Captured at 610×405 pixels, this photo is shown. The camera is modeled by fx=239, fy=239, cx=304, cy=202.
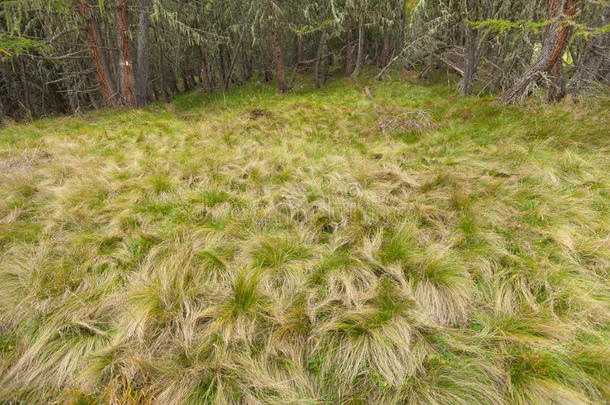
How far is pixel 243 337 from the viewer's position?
1684 mm

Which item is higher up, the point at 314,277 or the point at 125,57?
the point at 125,57

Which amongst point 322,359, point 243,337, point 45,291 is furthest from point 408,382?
point 45,291

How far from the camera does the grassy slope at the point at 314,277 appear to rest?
1509mm

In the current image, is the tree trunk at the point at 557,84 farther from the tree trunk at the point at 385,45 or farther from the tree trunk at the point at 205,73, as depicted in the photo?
the tree trunk at the point at 205,73

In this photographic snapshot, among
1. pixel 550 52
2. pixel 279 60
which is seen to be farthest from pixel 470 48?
pixel 279 60

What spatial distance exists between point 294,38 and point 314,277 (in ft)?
63.5

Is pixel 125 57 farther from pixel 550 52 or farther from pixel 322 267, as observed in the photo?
pixel 550 52

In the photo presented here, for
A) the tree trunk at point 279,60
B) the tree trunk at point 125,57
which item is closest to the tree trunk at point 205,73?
the tree trunk at point 279,60

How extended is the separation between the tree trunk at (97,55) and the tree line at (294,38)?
0.03 metres

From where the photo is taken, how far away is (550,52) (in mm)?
5004

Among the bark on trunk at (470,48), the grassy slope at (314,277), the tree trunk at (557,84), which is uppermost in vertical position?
the bark on trunk at (470,48)

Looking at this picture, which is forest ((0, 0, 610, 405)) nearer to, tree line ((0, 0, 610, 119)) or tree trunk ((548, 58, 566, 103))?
tree trunk ((548, 58, 566, 103))

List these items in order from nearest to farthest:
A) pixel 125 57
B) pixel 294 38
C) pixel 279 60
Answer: pixel 125 57 < pixel 279 60 < pixel 294 38

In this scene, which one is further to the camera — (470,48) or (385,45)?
(385,45)
